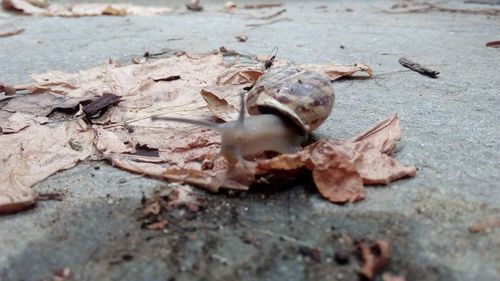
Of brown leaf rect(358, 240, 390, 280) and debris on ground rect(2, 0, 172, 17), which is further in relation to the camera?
debris on ground rect(2, 0, 172, 17)

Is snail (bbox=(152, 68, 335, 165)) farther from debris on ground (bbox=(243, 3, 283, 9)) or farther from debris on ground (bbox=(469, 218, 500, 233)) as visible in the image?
debris on ground (bbox=(243, 3, 283, 9))

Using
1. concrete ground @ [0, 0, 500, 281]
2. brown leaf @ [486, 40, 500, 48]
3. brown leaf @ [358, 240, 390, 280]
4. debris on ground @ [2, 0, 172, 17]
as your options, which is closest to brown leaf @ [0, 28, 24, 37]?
debris on ground @ [2, 0, 172, 17]

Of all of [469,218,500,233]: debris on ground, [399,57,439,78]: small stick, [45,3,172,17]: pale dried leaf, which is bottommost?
[45,3,172,17]: pale dried leaf

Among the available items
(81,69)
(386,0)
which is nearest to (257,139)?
(81,69)

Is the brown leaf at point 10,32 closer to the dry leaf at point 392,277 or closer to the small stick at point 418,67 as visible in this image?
the small stick at point 418,67

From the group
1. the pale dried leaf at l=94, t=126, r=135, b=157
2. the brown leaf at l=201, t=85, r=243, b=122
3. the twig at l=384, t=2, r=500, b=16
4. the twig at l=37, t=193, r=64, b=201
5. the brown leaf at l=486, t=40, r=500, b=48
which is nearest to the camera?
the twig at l=37, t=193, r=64, b=201

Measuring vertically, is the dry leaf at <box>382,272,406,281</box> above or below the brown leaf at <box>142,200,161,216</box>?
above

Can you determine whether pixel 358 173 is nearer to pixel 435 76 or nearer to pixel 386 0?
pixel 435 76
